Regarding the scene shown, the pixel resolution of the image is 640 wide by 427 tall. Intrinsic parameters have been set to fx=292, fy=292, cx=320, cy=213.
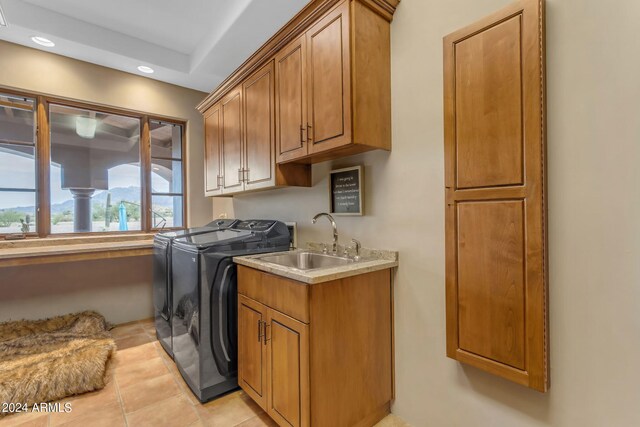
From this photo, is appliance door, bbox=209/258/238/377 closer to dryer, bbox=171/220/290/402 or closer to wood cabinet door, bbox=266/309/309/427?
dryer, bbox=171/220/290/402

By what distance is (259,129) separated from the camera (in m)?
2.30

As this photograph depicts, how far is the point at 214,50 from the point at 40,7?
4.71 feet

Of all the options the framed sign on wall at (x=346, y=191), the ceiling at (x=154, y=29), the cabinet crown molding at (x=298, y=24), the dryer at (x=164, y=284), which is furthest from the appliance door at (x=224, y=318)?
the ceiling at (x=154, y=29)

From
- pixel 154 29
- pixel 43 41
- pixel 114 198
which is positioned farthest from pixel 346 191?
pixel 43 41

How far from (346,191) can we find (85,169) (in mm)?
3048

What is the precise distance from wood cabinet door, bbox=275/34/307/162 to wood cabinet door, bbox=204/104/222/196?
3.52 feet

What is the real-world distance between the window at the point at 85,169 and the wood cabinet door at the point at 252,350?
2359 millimetres

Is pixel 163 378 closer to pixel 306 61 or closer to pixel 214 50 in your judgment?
pixel 306 61

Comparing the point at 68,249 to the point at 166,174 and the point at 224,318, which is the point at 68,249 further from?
the point at 224,318

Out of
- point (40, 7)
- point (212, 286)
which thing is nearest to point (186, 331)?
point (212, 286)

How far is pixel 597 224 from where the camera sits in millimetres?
1096

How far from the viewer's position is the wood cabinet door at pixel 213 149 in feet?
9.58

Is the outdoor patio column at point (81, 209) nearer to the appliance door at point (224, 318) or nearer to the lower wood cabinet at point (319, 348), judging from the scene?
the appliance door at point (224, 318)

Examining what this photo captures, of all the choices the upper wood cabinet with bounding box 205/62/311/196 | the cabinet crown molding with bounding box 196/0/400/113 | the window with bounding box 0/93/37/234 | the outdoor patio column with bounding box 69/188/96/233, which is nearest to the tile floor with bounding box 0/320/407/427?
the upper wood cabinet with bounding box 205/62/311/196
